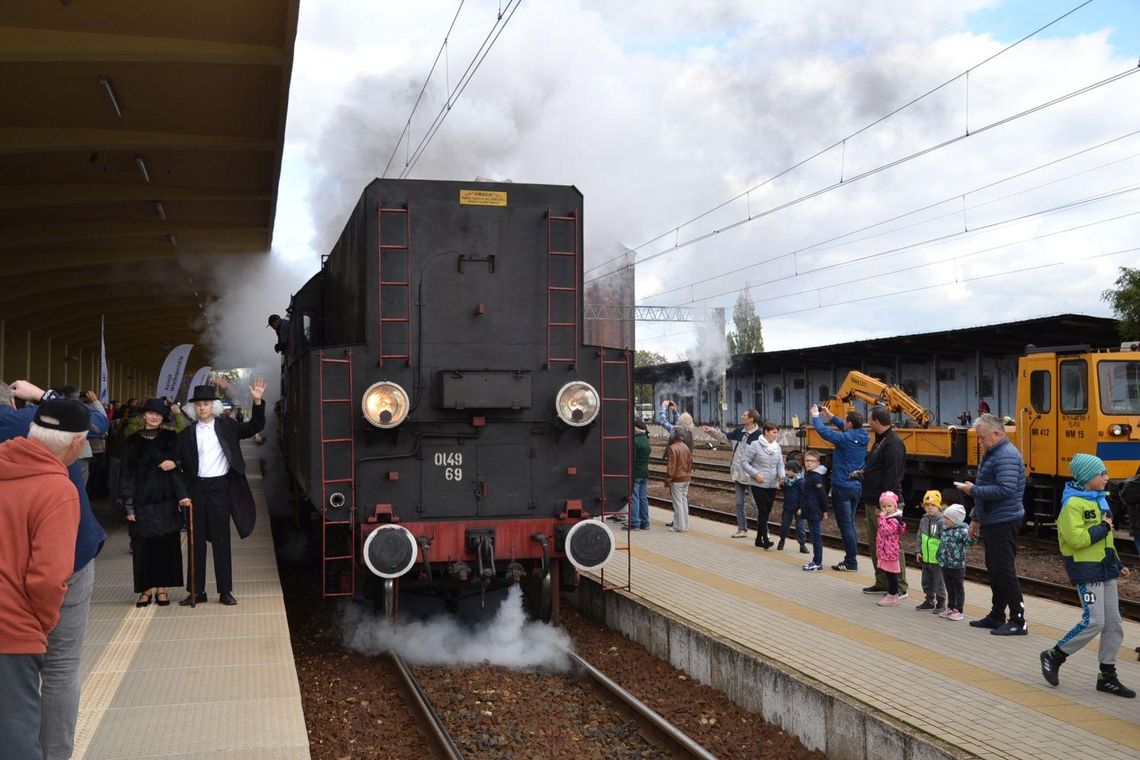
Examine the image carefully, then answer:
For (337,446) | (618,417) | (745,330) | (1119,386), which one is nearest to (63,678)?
(337,446)

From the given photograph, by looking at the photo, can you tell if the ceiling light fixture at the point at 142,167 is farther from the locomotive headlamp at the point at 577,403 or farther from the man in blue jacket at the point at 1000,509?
the man in blue jacket at the point at 1000,509

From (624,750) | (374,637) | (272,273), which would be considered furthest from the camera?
(272,273)

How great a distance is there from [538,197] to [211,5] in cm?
468

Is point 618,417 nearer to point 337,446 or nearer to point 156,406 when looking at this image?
point 337,446

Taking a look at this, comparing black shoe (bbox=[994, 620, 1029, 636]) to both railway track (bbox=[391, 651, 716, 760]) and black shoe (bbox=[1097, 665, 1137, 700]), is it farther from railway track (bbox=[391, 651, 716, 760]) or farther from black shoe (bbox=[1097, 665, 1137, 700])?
railway track (bbox=[391, 651, 716, 760])

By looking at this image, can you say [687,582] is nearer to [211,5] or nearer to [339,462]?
[339,462]

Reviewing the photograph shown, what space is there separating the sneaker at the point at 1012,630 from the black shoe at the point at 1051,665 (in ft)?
4.26

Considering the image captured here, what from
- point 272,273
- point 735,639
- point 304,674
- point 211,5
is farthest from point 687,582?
point 272,273

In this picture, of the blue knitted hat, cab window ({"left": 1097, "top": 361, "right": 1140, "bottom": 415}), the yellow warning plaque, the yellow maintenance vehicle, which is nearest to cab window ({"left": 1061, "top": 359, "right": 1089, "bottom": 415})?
the yellow maintenance vehicle

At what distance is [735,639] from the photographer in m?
7.01

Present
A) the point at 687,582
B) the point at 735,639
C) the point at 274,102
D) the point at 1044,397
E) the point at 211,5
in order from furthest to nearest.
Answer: the point at 1044,397 → the point at 274,102 → the point at 211,5 → the point at 687,582 → the point at 735,639

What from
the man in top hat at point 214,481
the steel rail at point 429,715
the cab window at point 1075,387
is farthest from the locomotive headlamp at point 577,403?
the cab window at point 1075,387

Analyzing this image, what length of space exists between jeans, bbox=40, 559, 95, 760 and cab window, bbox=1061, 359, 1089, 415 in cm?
1297

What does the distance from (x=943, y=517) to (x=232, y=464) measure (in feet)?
18.2
